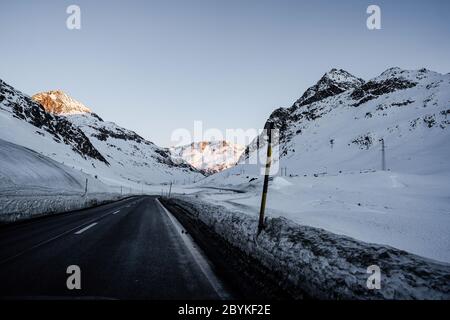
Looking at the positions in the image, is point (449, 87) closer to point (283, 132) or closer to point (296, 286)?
point (283, 132)

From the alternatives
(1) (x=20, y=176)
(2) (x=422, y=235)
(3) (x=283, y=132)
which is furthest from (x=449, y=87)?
(1) (x=20, y=176)

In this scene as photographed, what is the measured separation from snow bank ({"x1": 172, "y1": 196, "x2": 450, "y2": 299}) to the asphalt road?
117cm

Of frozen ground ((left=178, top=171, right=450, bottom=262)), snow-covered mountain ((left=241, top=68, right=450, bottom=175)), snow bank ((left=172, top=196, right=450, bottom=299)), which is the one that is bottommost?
frozen ground ((left=178, top=171, right=450, bottom=262))

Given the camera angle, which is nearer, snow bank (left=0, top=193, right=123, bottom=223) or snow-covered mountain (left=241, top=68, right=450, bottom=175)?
snow bank (left=0, top=193, right=123, bottom=223)

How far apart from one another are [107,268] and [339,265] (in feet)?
13.6

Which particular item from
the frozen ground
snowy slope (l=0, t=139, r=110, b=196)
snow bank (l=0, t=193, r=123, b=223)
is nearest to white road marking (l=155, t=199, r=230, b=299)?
the frozen ground

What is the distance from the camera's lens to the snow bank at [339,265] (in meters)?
2.85

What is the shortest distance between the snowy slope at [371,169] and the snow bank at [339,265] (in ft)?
32.5

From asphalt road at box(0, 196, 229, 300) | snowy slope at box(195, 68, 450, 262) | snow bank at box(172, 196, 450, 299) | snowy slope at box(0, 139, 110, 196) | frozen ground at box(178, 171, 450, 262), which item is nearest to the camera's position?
snow bank at box(172, 196, 450, 299)

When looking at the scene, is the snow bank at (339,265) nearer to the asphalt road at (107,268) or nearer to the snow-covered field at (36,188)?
the asphalt road at (107,268)

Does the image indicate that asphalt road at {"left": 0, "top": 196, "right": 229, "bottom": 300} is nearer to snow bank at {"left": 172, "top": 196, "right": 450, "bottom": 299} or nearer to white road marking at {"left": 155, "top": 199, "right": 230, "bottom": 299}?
white road marking at {"left": 155, "top": 199, "right": 230, "bottom": 299}

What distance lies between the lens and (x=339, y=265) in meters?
3.69

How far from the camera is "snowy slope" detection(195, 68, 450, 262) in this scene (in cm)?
1862

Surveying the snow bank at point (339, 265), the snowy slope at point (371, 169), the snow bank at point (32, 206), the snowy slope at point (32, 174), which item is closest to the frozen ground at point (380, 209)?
the snowy slope at point (371, 169)
